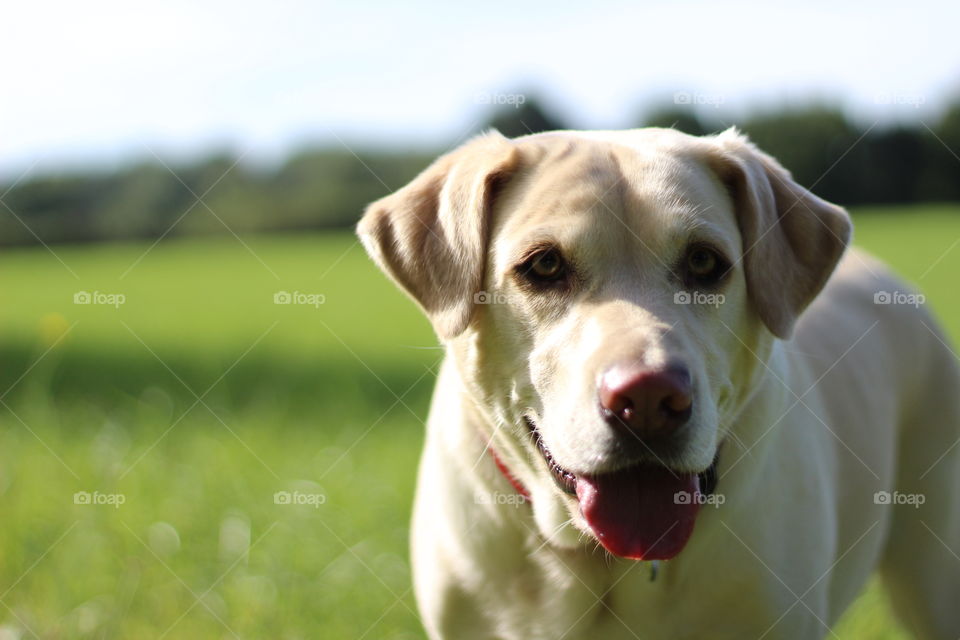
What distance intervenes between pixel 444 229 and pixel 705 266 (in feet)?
2.74

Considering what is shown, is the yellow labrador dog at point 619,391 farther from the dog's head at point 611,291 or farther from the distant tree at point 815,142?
the distant tree at point 815,142

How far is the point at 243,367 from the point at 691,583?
7869mm

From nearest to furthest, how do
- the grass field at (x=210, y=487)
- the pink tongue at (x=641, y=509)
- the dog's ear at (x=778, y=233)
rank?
the pink tongue at (x=641, y=509) → the dog's ear at (x=778, y=233) → the grass field at (x=210, y=487)

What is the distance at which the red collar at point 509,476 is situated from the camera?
10.2ft

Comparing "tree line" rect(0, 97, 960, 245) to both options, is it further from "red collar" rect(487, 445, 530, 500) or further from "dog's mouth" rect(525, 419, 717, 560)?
"dog's mouth" rect(525, 419, 717, 560)

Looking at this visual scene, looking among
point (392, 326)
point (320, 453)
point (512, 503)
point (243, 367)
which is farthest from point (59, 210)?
point (512, 503)

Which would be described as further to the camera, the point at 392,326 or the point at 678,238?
the point at 392,326

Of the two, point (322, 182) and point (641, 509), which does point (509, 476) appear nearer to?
point (641, 509)

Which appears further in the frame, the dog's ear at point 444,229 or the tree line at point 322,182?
the tree line at point 322,182

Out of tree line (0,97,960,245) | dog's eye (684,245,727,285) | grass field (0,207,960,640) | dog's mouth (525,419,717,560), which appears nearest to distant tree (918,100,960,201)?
tree line (0,97,960,245)

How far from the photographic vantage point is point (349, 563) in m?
5.02

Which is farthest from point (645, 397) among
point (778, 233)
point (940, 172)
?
point (940, 172)

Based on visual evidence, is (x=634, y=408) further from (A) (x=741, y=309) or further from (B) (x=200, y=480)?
(B) (x=200, y=480)

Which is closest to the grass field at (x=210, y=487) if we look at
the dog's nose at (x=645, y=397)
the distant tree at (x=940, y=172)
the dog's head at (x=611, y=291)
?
the dog's head at (x=611, y=291)
